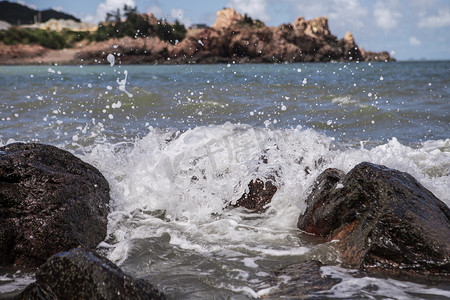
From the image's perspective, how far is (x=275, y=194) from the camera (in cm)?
440

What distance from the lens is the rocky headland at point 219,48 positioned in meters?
44.7

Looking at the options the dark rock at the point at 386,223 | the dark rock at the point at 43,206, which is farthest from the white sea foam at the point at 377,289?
the dark rock at the point at 43,206

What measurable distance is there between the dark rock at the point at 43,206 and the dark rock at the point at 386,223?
5.77ft

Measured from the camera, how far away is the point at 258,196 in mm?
4430

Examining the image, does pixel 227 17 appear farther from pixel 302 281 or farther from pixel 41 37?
pixel 302 281

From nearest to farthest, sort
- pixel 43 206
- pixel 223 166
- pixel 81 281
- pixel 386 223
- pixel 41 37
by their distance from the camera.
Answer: pixel 81 281
pixel 386 223
pixel 43 206
pixel 223 166
pixel 41 37

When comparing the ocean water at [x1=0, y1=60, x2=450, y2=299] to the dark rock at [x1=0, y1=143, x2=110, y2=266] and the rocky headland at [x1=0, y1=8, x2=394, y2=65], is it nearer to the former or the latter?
the dark rock at [x1=0, y1=143, x2=110, y2=266]

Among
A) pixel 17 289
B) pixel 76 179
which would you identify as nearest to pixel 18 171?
pixel 76 179

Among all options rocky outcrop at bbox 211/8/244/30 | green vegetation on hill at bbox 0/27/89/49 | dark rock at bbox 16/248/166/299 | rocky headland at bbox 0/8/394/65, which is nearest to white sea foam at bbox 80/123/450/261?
dark rock at bbox 16/248/166/299

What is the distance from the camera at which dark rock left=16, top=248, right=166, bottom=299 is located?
221cm

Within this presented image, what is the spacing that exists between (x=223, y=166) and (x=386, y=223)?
2.30 metres

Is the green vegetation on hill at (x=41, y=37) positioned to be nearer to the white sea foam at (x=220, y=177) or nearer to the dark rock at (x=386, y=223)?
the white sea foam at (x=220, y=177)

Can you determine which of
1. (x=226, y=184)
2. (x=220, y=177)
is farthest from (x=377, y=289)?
(x=220, y=177)

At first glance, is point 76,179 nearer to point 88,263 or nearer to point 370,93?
point 88,263
